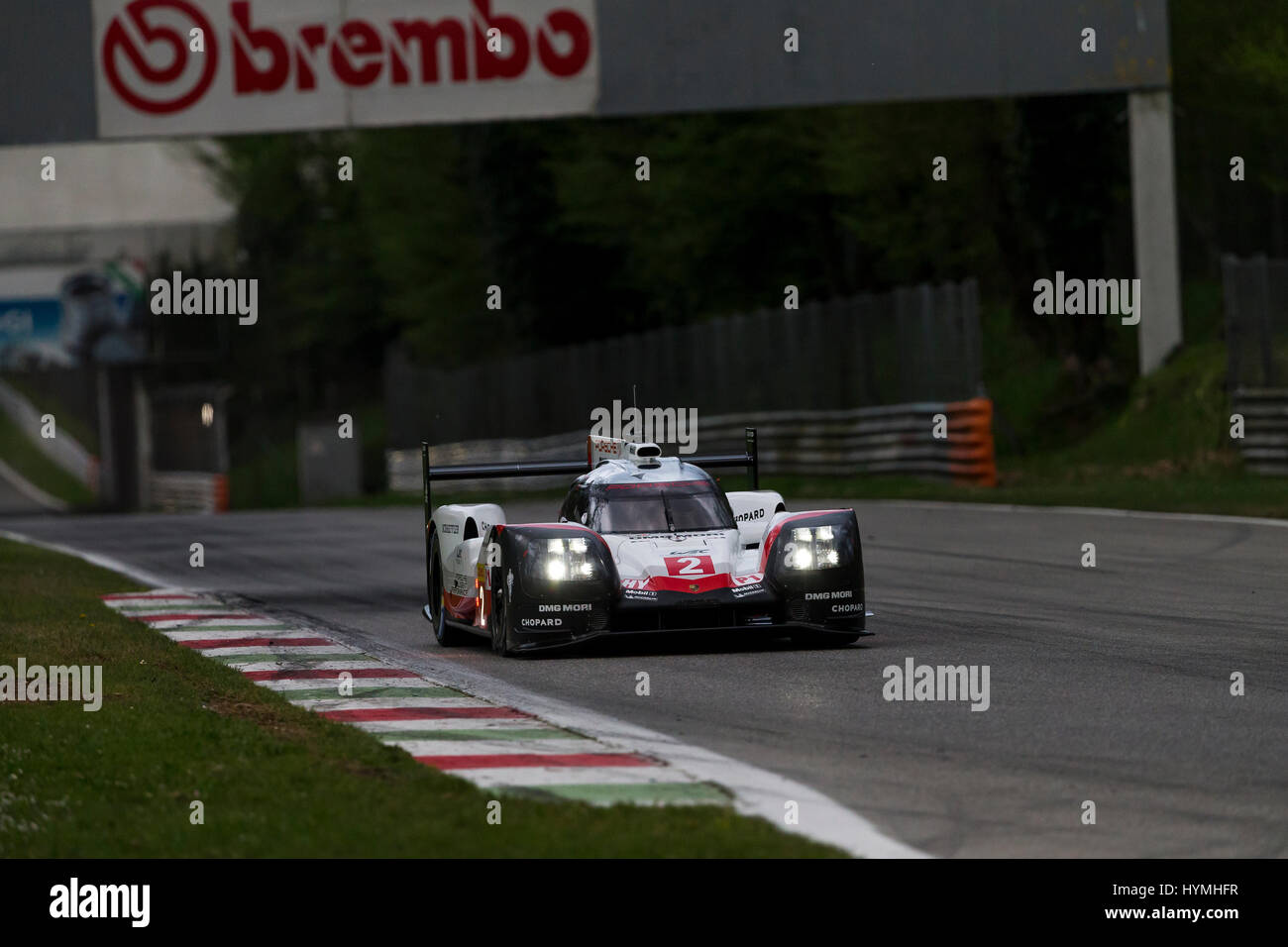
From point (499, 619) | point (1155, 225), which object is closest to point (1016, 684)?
point (499, 619)

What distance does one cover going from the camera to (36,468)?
68875 millimetres

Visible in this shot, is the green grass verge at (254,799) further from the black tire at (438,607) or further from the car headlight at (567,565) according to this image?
the black tire at (438,607)

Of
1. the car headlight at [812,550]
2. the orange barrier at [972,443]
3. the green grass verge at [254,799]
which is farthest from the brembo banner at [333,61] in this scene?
the green grass verge at [254,799]

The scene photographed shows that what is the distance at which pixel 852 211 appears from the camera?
4281 centimetres

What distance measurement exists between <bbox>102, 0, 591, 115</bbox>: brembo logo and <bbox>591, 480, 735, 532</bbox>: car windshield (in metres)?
18.8

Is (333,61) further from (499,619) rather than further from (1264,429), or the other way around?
(499,619)

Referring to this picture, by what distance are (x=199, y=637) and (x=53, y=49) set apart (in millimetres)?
19255

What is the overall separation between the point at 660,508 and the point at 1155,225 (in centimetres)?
2025

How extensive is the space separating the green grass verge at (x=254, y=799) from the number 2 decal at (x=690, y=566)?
2.48 metres

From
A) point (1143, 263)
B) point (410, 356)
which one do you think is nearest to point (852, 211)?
point (1143, 263)

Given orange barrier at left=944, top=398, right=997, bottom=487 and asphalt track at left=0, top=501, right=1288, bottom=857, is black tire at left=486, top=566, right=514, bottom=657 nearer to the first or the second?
asphalt track at left=0, top=501, right=1288, bottom=857

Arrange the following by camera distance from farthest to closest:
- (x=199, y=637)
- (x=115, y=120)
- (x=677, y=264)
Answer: (x=677, y=264) < (x=115, y=120) < (x=199, y=637)

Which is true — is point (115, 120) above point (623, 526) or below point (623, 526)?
above

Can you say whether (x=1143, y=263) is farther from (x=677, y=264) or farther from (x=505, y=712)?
(x=505, y=712)
